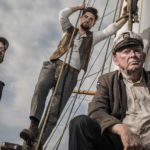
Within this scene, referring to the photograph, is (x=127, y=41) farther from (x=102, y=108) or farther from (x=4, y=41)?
(x=4, y=41)

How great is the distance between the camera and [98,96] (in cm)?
163

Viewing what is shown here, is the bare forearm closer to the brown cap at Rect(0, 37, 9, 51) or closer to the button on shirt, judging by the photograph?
the brown cap at Rect(0, 37, 9, 51)

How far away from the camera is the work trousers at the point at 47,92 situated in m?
2.69

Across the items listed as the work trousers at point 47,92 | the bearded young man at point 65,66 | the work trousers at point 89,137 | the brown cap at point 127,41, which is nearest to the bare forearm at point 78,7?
the bearded young man at point 65,66

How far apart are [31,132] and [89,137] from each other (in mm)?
1316

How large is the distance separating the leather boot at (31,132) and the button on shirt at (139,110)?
1.18 meters

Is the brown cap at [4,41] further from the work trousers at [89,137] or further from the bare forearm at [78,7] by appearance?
the work trousers at [89,137]

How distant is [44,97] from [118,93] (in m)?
1.29

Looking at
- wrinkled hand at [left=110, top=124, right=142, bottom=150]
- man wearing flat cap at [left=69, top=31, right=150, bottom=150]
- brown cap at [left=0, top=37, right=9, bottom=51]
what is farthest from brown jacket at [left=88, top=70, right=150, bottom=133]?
brown cap at [left=0, top=37, right=9, bottom=51]

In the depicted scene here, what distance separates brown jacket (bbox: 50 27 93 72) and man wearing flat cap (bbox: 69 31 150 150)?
4.46 ft

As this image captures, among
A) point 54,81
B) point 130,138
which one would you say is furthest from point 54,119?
point 130,138

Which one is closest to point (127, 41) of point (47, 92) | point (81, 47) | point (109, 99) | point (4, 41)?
point (109, 99)

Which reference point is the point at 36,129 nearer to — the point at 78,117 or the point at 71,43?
the point at 71,43

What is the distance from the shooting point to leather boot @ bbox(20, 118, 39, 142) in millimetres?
2493
